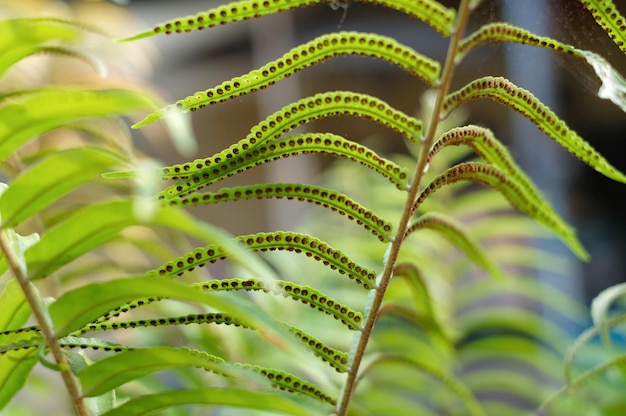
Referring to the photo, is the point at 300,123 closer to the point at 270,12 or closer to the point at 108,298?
the point at 270,12

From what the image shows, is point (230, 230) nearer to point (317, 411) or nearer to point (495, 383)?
point (495, 383)

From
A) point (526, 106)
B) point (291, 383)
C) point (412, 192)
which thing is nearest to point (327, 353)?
point (291, 383)

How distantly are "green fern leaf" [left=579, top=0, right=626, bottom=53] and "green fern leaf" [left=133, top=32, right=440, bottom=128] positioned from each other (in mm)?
121

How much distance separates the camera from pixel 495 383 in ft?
5.04

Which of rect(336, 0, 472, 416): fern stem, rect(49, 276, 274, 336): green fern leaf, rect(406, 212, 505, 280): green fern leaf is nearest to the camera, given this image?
rect(49, 276, 274, 336): green fern leaf

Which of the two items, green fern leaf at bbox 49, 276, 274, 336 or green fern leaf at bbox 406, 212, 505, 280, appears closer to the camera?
green fern leaf at bbox 49, 276, 274, 336

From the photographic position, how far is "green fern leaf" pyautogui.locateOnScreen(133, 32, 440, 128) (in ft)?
1.73

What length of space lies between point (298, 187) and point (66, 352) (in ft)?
0.70

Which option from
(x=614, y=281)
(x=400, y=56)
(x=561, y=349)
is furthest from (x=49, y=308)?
(x=614, y=281)

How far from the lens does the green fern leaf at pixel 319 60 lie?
1.73ft

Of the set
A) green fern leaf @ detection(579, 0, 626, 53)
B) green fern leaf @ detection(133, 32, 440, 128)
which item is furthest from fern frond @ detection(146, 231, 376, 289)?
green fern leaf @ detection(579, 0, 626, 53)

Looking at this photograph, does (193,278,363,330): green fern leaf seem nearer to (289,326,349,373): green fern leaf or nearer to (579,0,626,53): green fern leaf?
(289,326,349,373): green fern leaf

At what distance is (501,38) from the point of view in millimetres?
525

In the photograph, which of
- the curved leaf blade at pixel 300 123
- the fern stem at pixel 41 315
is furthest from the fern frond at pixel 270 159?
the fern stem at pixel 41 315
